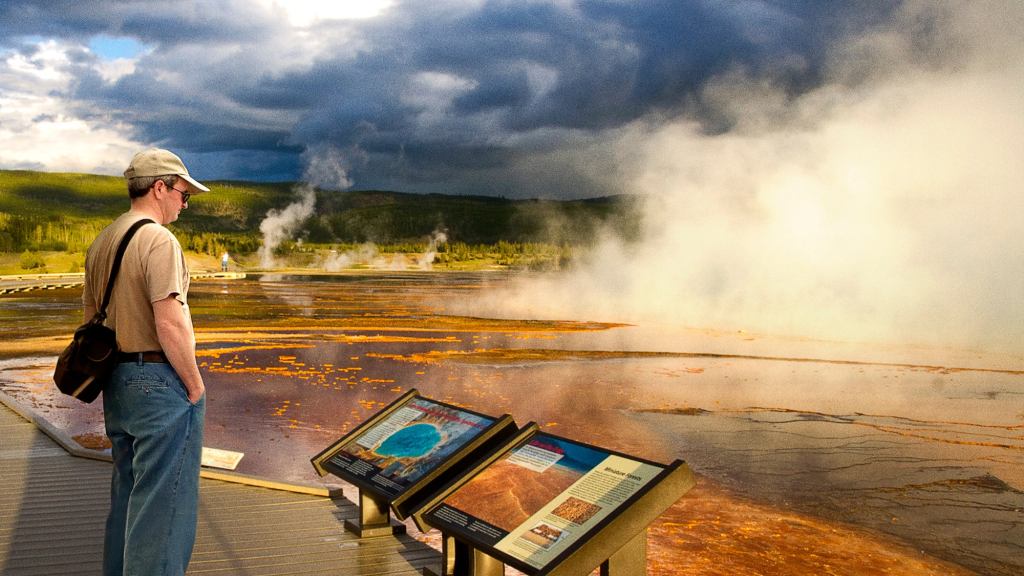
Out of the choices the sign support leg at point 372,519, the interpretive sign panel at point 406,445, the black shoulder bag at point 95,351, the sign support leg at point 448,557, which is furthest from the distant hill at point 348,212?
the black shoulder bag at point 95,351

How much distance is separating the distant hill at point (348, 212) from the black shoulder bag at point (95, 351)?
114 m

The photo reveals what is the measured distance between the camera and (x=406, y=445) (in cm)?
518

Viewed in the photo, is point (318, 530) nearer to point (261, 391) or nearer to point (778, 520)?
point (778, 520)

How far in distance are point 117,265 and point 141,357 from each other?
0.35 metres

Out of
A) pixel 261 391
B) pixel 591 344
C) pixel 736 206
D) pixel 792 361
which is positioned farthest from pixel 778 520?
pixel 736 206

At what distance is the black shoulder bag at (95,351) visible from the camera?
3.29 meters

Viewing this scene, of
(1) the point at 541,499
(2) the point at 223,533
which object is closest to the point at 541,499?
(1) the point at 541,499

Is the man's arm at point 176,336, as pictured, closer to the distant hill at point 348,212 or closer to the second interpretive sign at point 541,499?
the second interpretive sign at point 541,499

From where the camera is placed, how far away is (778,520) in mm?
7227

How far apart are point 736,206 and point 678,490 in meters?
40.2

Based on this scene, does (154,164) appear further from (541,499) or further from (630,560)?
(630,560)

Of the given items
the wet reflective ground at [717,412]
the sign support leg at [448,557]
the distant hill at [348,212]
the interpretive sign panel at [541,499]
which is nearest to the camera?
the interpretive sign panel at [541,499]

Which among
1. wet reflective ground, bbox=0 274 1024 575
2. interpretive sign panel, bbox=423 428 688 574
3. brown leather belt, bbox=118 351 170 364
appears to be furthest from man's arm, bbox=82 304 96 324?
wet reflective ground, bbox=0 274 1024 575

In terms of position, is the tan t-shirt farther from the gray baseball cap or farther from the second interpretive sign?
the second interpretive sign
